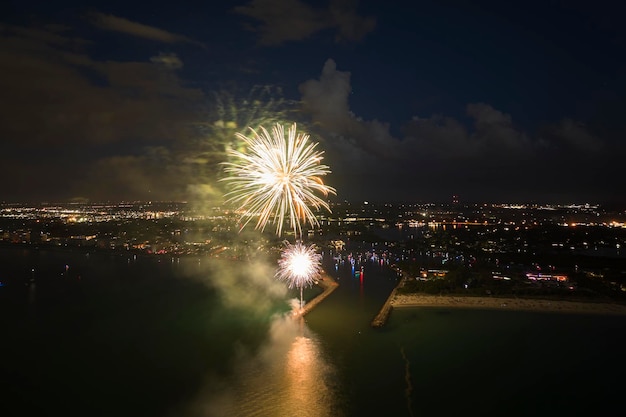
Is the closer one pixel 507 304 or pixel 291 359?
pixel 291 359

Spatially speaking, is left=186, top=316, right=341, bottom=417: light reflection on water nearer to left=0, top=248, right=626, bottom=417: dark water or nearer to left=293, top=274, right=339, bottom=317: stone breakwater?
left=0, top=248, right=626, bottom=417: dark water

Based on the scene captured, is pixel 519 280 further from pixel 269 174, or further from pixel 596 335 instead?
pixel 269 174

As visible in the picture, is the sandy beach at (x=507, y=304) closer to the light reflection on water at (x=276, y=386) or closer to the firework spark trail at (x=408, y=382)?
the firework spark trail at (x=408, y=382)

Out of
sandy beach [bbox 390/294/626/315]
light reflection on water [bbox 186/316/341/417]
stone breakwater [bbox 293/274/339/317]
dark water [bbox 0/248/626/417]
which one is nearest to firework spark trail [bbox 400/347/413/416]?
dark water [bbox 0/248/626/417]

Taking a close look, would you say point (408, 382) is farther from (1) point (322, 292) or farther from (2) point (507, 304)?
(1) point (322, 292)

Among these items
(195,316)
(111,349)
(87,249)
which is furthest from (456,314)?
(87,249)

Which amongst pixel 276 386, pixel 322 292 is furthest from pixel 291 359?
pixel 322 292

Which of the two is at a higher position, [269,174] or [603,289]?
[269,174]
